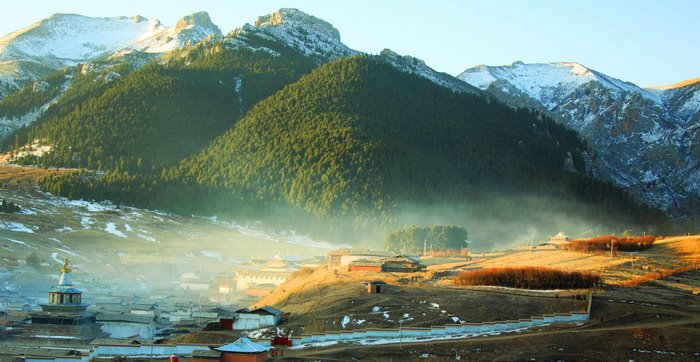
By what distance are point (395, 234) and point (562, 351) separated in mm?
102561

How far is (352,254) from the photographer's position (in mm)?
139500

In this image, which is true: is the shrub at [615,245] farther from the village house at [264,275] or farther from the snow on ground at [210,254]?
the snow on ground at [210,254]

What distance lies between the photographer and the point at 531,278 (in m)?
99.3

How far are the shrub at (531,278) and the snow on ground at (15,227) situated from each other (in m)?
101

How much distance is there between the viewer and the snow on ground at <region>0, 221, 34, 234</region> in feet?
582

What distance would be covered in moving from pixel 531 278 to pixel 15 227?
111 m

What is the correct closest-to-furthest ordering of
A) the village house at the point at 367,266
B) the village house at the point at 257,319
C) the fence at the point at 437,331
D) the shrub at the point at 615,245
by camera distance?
1. the fence at the point at 437,331
2. the village house at the point at 257,319
3. the shrub at the point at 615,245
4. the village house at the point at 367,266

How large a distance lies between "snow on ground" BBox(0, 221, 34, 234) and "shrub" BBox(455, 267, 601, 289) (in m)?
101

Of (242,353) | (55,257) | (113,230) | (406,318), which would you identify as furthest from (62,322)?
(113,230)

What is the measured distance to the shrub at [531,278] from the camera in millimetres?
97188

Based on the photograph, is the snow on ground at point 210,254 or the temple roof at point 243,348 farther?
the snow on ground at point 210,254

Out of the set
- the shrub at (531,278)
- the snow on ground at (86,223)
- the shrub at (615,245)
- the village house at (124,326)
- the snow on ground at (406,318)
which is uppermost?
the snow on ground at (86,223)

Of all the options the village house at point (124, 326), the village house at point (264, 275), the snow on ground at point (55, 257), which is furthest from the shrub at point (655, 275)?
the snow on ground at point (55, 257)

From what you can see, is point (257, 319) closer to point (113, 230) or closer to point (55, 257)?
point (55, 257)
